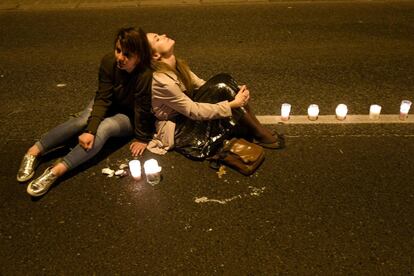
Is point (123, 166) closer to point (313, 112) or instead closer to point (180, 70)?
point (180, 70)

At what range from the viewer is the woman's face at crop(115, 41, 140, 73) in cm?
370

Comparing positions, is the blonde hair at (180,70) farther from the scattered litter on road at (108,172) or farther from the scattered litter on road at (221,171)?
the scattered litter on road at (108,172)

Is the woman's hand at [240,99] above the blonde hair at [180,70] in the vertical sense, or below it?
below

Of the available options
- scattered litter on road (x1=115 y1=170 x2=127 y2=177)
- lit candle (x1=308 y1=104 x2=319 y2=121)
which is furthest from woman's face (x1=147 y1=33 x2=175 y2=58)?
lit candle (x1=308 y1=104 x2=319 y2=121)

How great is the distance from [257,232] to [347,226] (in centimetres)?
82

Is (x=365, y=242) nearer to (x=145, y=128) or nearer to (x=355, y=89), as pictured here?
(x=145, y=128)

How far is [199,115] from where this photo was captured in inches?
156

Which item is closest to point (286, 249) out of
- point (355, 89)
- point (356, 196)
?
point (356, 196)

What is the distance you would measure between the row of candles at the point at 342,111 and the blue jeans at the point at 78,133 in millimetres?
1939

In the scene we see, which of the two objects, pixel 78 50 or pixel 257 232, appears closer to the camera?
pixel 257 232

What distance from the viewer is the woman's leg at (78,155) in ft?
12.5

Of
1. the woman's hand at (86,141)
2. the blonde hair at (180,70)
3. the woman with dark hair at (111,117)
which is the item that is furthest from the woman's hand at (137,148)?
the blonde hair at (180,70)

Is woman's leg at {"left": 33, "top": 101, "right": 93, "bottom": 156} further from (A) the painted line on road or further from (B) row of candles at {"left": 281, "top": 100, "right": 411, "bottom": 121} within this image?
(B) row of candles at {"left": 281, "top": 100, "right": 411, "bottom": 121}

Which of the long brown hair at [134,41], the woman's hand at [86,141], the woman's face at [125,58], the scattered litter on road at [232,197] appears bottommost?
the scattered litter on road at [232,197]
